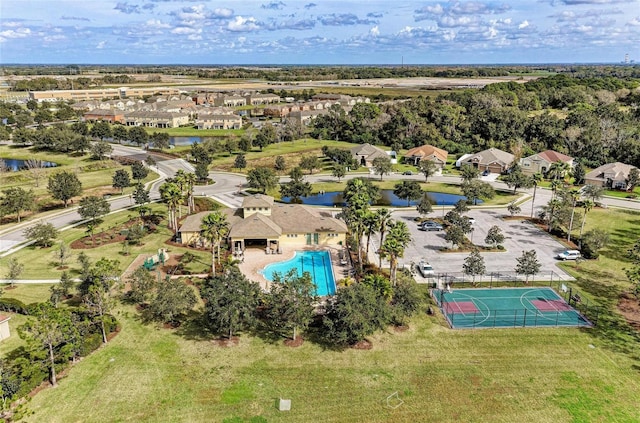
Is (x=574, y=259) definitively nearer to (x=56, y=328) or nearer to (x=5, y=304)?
(x=56, y=328)

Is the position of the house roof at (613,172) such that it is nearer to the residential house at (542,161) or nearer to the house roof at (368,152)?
the residential house at (542,161)

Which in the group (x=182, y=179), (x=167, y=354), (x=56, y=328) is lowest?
(x=167, y=354)

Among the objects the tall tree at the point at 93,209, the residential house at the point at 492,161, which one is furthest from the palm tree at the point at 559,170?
the tall tree at the point at 93,209

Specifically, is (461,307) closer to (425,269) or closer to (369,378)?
(425,269)

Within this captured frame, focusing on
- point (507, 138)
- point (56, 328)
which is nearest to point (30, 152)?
point (56, 328)

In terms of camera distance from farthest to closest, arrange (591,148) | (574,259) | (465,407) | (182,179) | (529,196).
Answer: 1. (591,148)
2. (529,196)
3. (182,179)
4. (574,259)
5. (465,407)

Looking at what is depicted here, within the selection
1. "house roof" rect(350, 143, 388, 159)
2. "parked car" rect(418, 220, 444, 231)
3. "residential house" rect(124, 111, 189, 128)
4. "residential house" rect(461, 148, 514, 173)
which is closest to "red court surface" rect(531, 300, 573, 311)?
"parked car" rect(418, 220, 444, 231)

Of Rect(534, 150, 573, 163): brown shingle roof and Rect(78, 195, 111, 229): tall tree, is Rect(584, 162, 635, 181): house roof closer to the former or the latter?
Rect(534, 150, 573, 163): brown shingle roof
